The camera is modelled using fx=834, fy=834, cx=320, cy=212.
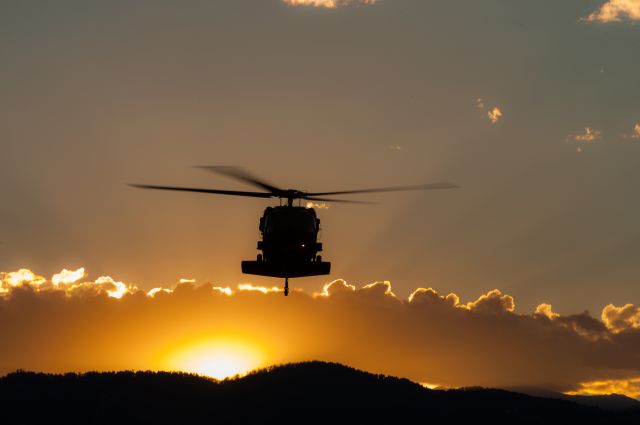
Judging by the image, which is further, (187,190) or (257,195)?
(257,195)

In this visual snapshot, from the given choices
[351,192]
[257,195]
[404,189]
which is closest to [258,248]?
[257,195]

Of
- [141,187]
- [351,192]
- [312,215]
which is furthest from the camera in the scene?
[312,215]

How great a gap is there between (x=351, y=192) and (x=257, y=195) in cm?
660

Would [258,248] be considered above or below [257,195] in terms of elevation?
below

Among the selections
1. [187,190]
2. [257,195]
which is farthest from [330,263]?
[187,190]

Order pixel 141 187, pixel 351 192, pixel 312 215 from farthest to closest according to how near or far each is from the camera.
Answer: pixel 312 215 < pixel 351 192 < pixel 141 187

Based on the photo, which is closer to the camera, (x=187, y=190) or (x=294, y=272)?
(x=187, y=190)

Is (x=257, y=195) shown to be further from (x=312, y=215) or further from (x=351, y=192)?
(x=351, y=192)

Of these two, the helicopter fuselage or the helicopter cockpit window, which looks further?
the helicopter cockpit window

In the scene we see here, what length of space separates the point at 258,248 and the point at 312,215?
3.85m

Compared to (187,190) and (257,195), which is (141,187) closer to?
(187,190)

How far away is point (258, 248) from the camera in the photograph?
49.7 meters

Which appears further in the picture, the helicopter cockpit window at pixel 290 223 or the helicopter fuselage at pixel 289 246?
the helicopter cockpit window at pixel 290 223

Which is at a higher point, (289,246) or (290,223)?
(290,223)
